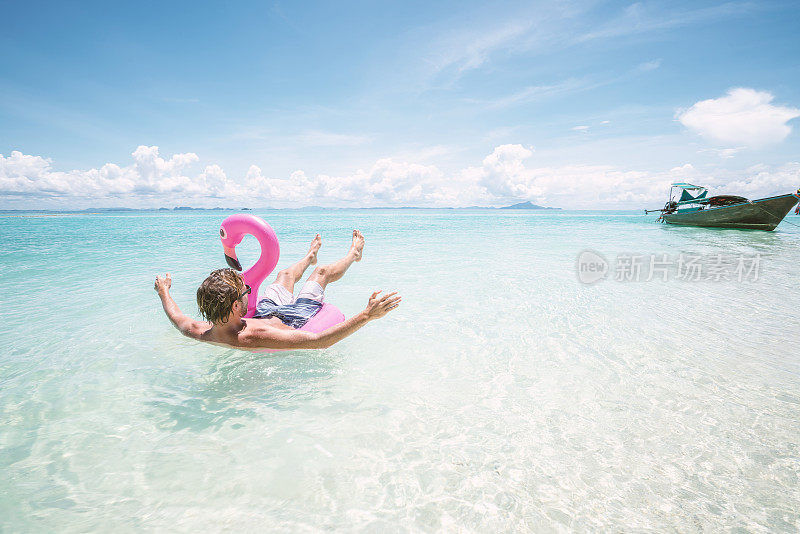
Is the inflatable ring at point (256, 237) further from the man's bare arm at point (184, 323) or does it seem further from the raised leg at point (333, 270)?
the man's bare arm at point (184, 323)

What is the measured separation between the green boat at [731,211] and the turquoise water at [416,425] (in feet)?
79.4

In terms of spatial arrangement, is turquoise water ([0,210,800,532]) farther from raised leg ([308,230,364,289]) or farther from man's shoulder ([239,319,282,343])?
raised leg ([308,230,364,289])

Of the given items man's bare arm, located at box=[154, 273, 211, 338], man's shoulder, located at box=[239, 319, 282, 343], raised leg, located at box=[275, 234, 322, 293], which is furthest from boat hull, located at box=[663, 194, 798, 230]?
man's bare arm, located at box=[154, 273, 211, 338]

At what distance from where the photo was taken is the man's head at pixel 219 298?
9.58ft

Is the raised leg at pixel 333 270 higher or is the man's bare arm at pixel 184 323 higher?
the raised leg at pixel 333 270

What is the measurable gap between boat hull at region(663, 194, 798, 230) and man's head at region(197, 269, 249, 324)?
101ft

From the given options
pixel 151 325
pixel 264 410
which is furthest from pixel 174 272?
pixel 264 410

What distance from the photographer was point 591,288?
7.08 m

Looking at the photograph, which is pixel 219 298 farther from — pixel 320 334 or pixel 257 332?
pixel 320 334

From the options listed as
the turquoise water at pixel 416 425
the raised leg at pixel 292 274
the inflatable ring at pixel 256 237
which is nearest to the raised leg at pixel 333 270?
the raised leg at pixel 292 274

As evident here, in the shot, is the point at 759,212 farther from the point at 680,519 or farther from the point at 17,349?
the point at 17,349

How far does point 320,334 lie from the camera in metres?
2.87

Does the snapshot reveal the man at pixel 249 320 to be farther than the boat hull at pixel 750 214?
No

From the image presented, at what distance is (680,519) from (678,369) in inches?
84.4
